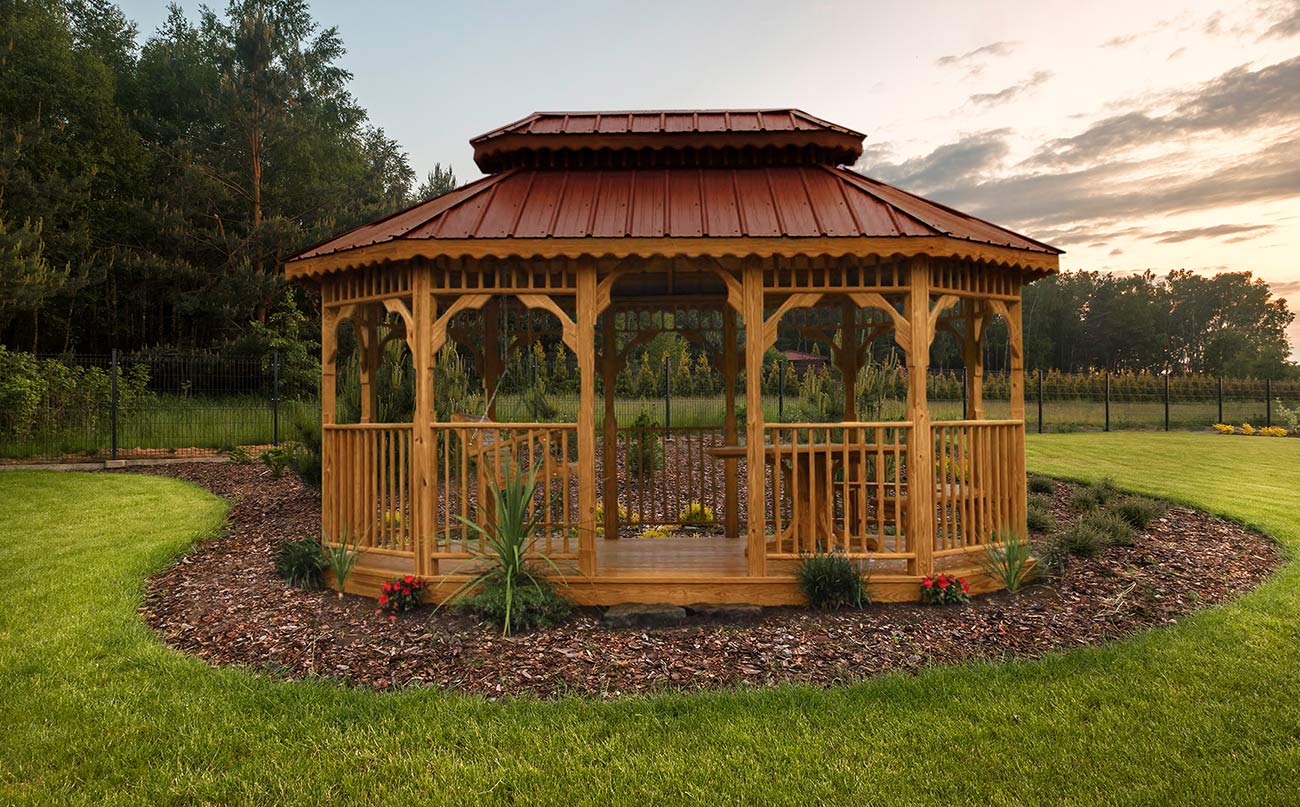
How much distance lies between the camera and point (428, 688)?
4406 mm

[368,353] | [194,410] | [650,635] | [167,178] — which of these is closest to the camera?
[650,635]

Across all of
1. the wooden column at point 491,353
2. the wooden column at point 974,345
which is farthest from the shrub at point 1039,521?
the wooden column at point 491,353

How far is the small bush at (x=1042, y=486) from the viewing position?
11.6 metres

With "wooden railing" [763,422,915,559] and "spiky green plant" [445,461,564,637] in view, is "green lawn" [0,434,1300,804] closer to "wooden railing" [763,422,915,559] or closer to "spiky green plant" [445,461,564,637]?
"spiky green plant" [445,461,564,637]

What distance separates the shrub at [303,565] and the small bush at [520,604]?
1716mm

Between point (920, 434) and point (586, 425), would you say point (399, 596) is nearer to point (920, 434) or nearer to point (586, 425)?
point (586, 425)

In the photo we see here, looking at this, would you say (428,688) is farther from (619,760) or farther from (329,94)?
(329,94)

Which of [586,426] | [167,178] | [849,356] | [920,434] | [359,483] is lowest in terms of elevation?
[359,483]

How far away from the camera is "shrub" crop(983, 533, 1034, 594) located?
630cm

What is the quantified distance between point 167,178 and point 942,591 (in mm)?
28704

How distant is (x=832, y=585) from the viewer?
5.84m

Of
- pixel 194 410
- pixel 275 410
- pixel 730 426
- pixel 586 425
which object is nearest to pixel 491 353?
pixel 586 425

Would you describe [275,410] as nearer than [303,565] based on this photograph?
No

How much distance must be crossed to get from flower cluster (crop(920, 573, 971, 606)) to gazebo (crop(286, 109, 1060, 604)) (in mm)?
92
